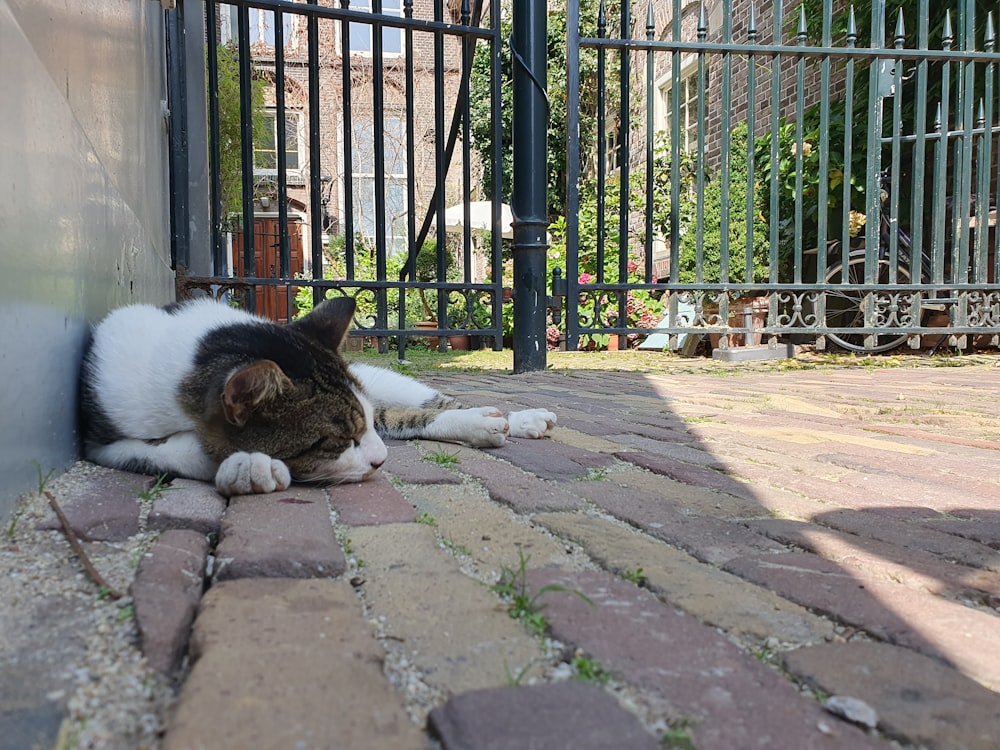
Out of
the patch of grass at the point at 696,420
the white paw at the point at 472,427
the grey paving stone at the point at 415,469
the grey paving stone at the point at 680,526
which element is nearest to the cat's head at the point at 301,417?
the grey paving stone at the point at 415,469

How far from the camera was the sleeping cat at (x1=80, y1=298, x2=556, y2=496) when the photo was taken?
5.95 ft

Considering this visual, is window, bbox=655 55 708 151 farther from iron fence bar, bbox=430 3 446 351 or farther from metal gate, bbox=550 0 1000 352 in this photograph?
iron fence bar, bbox=430 3 446 351

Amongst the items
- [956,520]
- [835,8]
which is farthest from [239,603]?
[835,8]

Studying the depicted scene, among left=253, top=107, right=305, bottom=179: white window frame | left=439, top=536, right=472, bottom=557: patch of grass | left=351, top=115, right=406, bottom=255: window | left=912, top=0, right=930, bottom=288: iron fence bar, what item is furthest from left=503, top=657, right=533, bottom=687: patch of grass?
left=351, top=115, right=406, bottom=255: window

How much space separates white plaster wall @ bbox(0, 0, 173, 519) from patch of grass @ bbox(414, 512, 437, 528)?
0.77 metres

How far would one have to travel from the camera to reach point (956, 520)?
69.4 inches

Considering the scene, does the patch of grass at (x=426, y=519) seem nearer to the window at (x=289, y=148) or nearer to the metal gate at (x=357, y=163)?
the metal gate at (x=357, y=163)

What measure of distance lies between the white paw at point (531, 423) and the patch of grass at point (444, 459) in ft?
1.44

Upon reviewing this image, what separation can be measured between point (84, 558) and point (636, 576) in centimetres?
91

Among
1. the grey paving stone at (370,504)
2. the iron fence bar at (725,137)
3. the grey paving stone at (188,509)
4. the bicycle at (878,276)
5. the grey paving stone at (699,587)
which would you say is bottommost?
the grey paving stone at (699,587)

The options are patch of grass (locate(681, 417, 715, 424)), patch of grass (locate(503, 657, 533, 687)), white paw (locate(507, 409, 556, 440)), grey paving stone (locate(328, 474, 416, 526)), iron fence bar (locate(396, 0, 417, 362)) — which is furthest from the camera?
iron fence bar (locate(396, 0, 417, 362))

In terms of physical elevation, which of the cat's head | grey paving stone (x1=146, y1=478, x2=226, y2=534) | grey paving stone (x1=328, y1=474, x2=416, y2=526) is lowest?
grey paving stone (x1=328, y1=474, x2=416, y2=526)

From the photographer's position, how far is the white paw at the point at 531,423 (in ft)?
9.04

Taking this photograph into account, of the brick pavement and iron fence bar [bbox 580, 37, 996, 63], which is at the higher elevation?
iron fence bar [bbox 580, 37, 996, 63]
